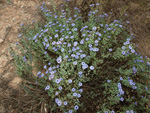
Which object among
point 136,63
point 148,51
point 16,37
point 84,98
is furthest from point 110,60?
point 16,37

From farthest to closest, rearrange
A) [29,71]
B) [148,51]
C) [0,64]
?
[148,51]
[0,64]
[29,71]

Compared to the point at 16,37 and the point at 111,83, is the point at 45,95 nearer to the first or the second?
the point at 111,83

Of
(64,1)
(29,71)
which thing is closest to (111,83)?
(29,71)

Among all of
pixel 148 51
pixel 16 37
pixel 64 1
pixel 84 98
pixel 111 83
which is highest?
pixel 64 1

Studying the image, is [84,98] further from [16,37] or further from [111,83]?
[16,37]

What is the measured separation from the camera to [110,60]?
2.99 metres

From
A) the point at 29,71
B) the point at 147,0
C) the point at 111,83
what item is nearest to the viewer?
the point at 111,83

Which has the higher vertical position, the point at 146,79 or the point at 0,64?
the point at 0,64

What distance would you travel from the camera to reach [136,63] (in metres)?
2.76

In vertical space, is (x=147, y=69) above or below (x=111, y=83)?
below

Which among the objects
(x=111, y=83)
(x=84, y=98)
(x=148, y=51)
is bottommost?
(x=148, y=51)

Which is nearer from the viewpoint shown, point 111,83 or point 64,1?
point 111,83

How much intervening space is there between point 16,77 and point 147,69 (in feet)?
10.0

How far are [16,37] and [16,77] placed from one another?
3.70 feet
